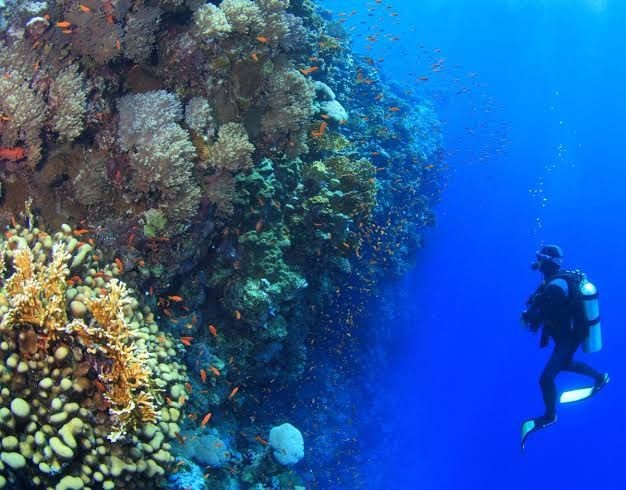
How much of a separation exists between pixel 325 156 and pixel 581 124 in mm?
90484

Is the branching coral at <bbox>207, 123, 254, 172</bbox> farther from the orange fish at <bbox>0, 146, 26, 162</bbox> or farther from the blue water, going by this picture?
the blue water

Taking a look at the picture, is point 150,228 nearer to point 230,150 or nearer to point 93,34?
point 230,150

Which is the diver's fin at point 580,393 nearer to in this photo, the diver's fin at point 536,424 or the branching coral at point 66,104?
the diver's fin at point 536,424

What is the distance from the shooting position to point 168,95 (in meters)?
4.85

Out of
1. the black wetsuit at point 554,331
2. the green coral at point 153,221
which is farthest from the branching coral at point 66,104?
the black wetsuit at point 554,331

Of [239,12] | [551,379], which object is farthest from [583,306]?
[239,12]

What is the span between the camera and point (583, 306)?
370 inches

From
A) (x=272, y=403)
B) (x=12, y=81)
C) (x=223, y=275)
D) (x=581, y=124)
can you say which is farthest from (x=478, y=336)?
(x=581, y=124)

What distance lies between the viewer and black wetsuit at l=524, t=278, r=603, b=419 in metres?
9.15

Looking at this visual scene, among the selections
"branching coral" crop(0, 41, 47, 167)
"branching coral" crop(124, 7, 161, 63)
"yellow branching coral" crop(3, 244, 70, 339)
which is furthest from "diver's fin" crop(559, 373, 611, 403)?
"branching coral" crop(0, 41, 47, 167)

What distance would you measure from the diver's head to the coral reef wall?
14.9 ft

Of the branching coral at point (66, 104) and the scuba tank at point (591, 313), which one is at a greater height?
the scuba tank at point (591, 313)

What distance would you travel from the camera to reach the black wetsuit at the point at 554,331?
9148 mm

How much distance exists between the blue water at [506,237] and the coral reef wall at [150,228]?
→ 14.6 m
